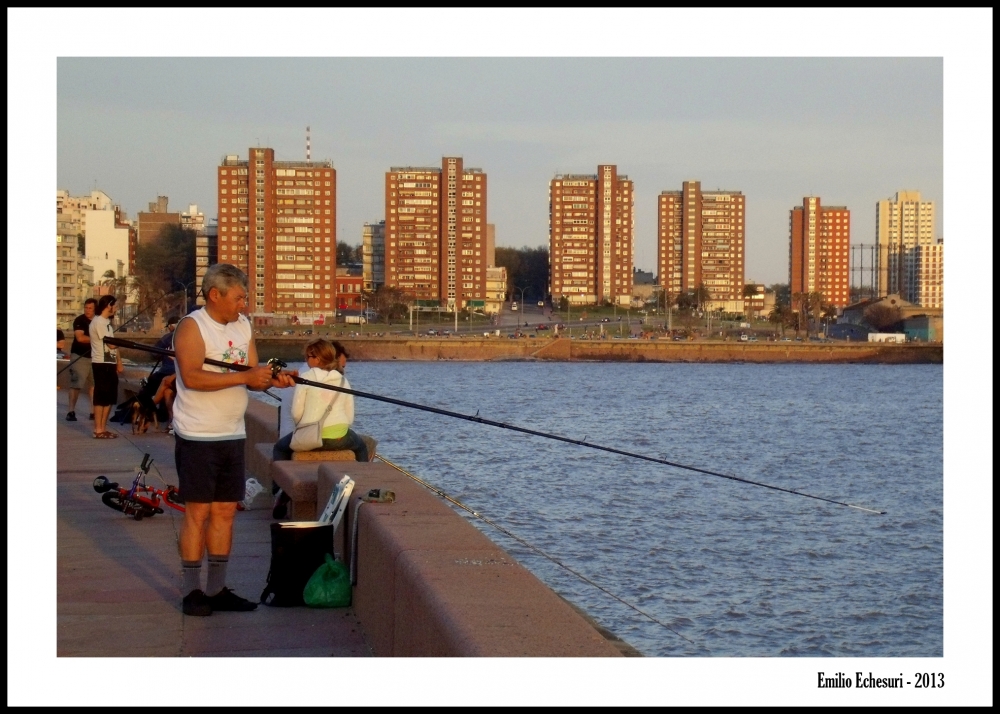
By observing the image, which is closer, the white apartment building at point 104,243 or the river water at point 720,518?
the river water at point 720,518

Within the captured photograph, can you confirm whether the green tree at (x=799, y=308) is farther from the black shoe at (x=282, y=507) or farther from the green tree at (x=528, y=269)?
the black shoe at (x=282, y=507)

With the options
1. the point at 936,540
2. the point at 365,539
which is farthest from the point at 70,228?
the point at 365,539

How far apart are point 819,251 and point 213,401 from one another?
16655cm

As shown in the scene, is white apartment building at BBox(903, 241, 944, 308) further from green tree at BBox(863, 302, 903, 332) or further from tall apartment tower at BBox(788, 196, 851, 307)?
green tree at BBox(863, 302, 903, 332)

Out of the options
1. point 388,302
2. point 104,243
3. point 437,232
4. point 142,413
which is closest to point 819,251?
point 437,232

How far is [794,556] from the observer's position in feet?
51.3

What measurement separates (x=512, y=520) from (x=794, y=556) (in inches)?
150

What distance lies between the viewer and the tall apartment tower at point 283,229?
135250 millimetres

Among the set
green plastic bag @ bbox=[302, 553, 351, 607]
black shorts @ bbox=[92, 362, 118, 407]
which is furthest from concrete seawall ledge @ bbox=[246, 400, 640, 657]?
black shorts @ bbox=[92, 362, 118, 407]

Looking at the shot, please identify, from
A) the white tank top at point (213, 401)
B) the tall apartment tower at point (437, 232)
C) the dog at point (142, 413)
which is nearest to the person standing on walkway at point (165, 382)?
the dog at point (142, 413)

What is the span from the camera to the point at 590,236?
158 meters

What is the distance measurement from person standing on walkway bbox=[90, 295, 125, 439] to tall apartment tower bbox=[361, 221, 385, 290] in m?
145

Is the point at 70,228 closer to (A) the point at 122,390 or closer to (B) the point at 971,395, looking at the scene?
(A) the point at 122,390

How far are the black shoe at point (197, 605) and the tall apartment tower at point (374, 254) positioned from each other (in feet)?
498
